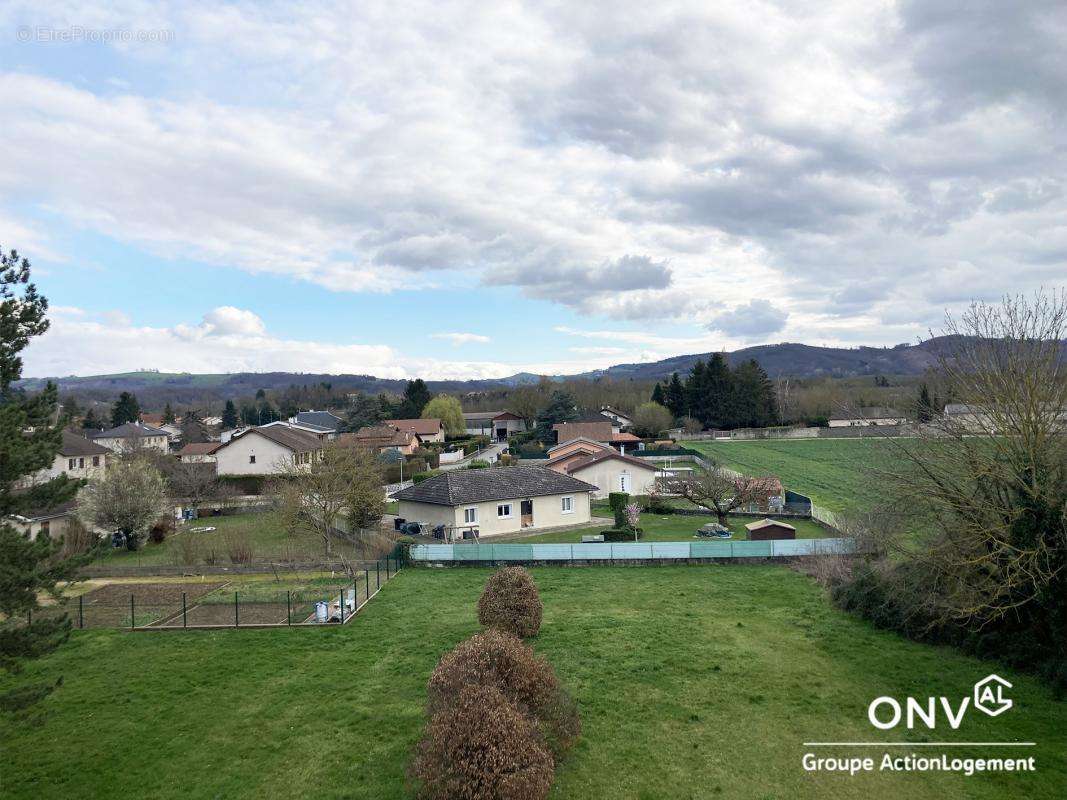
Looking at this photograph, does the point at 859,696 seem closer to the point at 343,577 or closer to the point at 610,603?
the point at 610,603

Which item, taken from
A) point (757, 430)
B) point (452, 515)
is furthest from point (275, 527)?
point (757, 430)

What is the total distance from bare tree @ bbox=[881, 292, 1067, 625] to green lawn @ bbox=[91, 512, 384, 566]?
2500cm

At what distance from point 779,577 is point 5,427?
25.2 m

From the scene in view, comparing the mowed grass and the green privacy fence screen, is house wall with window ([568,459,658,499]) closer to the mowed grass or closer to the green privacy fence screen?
the green privacy fence screen

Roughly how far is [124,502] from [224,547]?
7004 millimetres

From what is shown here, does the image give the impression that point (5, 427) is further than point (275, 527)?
No

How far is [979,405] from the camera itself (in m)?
16.1

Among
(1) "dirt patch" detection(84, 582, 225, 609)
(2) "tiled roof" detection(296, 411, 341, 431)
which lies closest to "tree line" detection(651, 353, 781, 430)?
(2) "tiled roof" detection(296, 411, 341, 431)

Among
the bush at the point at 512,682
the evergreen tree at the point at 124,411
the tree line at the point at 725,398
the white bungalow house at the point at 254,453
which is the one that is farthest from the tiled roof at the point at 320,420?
the bush at the point at 512,682

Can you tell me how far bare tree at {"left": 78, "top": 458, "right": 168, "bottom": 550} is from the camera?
3259 cm

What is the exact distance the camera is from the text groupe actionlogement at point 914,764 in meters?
11.5

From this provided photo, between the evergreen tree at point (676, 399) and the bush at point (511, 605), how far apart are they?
3276 inches

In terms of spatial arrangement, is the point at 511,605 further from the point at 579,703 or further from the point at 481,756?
the point at 481,756

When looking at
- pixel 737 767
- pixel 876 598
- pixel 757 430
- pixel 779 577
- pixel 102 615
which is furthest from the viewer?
pixel 757 430
